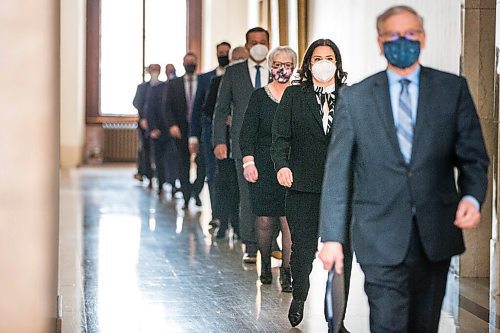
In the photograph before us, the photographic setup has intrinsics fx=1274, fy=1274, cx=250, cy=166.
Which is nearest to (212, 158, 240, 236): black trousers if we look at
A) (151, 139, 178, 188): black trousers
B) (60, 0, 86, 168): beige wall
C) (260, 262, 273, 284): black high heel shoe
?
(260, 262, 273, 284): black high heel shoe

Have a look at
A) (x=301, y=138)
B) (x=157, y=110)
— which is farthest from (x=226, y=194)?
(x=157, y=110)

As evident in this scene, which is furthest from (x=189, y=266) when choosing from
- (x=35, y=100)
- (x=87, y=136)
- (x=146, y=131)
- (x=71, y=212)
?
(x=87, y=136)

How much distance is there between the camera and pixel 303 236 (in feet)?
24.6

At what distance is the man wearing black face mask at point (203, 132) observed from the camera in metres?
13.7

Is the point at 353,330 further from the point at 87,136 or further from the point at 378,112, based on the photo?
the point at 87,136

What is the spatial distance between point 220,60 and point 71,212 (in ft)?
11.3

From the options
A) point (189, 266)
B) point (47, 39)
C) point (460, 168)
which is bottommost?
point (189, 266)

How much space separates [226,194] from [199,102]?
107 inches

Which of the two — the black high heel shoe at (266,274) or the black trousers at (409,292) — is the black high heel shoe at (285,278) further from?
the black trousers at (409,292)

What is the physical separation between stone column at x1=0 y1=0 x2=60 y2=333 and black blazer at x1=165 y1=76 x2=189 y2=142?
10452 millimetres

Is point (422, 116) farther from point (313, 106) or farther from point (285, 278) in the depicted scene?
point (285, 278)

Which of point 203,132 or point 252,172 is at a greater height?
point 203,132

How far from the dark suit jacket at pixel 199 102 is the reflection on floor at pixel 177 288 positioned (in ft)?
3.49

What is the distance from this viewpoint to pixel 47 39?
6641mm
